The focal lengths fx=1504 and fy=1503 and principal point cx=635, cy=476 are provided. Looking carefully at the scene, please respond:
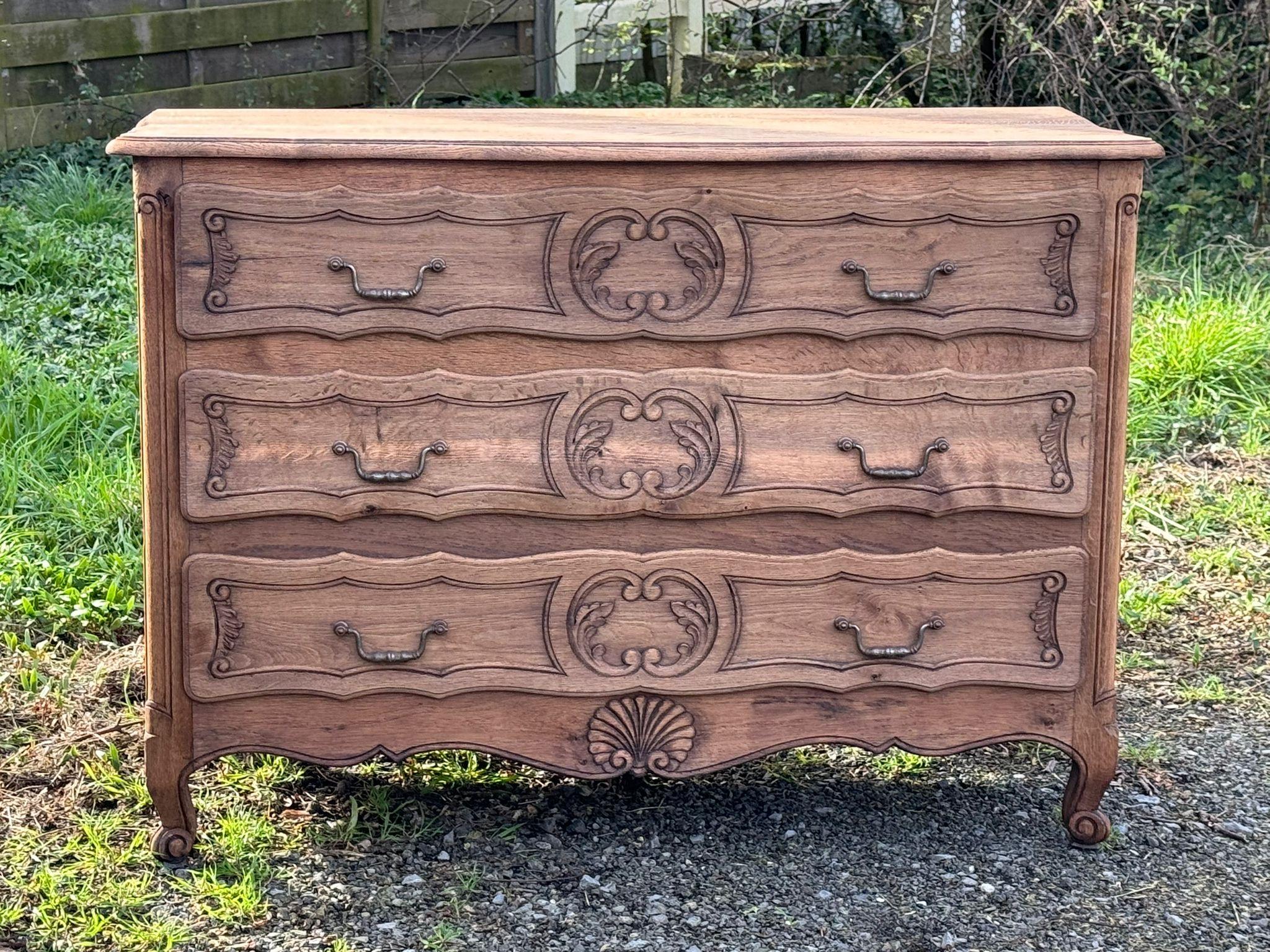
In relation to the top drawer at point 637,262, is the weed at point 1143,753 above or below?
below

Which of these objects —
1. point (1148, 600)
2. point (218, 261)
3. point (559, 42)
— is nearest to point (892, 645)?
point (218, 261)

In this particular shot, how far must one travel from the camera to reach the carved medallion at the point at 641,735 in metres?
2.53

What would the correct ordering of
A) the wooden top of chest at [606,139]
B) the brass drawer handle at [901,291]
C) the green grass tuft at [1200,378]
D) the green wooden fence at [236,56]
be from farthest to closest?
1. the green wooden fence at [236,56]
2. the green grass tuft at [1200,378]
3. the brass drawer handle at [901,291]
4. the wooden top of chest at [606,139]

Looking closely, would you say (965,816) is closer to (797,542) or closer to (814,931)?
(814,931)

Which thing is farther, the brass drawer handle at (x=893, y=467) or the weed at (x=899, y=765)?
the weed at (x=899, y=765)

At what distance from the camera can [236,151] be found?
2.27 metres

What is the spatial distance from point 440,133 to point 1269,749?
2089 mm

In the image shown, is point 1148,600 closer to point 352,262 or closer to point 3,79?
point 352,262

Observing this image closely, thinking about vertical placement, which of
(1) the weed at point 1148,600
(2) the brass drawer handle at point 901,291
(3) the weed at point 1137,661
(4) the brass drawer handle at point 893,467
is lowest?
(3) the weed at point 1137,661

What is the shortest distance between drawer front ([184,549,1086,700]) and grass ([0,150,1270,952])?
1.26ft

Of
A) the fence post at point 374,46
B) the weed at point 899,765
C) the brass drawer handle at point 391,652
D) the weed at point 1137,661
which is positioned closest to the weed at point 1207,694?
the weed at point 1137,661

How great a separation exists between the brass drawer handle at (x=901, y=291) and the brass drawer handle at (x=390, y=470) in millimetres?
703

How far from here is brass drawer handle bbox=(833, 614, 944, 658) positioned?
8.20 feet

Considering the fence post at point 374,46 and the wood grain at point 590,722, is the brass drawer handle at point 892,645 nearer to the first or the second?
the wood grain at point 590,722
